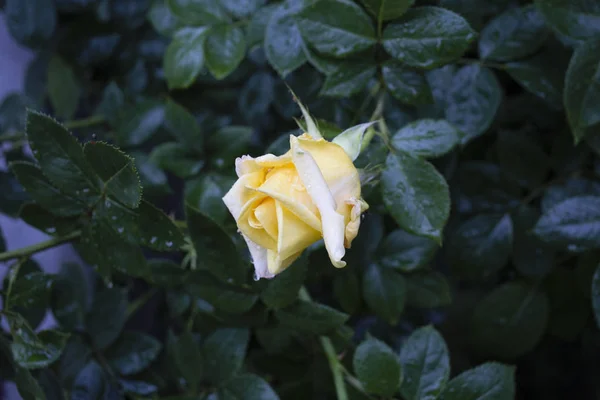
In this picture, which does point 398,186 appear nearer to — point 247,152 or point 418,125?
point 418,125

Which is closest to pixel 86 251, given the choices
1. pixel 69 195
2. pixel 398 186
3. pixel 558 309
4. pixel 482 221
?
pixel 69 195

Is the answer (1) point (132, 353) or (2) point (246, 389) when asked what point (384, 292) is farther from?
(1) point (132, 353)

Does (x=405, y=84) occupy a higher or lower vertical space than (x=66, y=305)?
higher

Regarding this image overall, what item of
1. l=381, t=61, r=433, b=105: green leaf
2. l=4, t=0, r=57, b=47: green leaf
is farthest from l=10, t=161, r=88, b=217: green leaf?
l=4, t=0, r=57, b=47: green leaf

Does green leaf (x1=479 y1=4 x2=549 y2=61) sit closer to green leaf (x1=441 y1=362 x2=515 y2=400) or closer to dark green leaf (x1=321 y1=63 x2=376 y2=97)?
dark green leaf (x1=321 y1=63 x2=376 y2=97)

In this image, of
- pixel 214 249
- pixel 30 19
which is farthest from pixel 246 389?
pixel 30 19

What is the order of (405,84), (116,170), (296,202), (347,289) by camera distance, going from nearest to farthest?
(296,202)
(116,170)
(405,84)
(347,289)

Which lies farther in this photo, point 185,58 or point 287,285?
point 185,58

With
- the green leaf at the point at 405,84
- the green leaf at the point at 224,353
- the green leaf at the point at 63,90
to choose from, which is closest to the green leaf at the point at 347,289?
the green leaf at the point at 224,353
